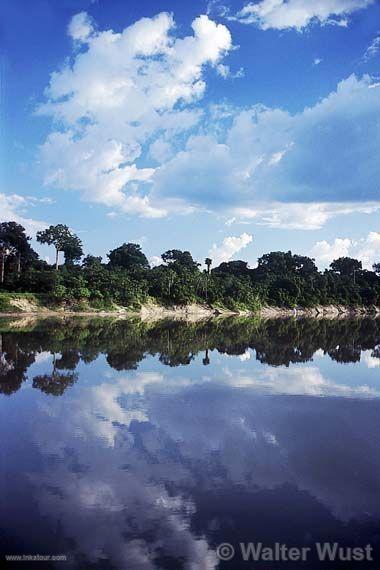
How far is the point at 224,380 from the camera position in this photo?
1853 cm

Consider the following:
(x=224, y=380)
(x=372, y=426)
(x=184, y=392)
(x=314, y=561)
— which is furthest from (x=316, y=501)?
(x=224, y=380)

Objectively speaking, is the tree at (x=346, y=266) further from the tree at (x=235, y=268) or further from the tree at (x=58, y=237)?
the tree at (x=58, y=237)

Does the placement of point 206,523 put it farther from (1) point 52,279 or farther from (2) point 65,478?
(1) point 52,279

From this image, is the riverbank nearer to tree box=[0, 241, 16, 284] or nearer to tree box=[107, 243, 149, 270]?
tree box=[0, 241, 16, 284]

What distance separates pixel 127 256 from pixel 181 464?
106024 millimetres

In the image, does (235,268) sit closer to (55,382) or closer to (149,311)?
(149,311)

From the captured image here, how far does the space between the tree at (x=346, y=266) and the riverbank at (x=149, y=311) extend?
98.7ft

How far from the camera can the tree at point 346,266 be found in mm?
140125

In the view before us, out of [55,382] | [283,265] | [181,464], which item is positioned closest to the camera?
[181,464]

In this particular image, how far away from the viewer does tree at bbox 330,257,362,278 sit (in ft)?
460

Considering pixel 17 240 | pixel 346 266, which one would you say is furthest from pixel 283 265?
pixel 17 240
